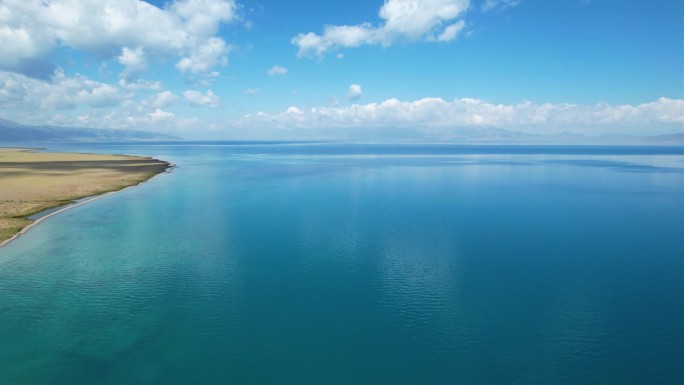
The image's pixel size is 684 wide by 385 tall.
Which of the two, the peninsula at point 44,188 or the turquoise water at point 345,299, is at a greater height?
the peninsula at point 44,188

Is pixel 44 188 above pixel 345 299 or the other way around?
above

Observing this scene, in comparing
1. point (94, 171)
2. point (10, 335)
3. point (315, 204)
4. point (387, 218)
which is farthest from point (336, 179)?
point (10, 335)

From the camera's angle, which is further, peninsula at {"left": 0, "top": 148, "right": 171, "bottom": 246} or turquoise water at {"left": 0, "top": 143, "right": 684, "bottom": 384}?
peninsula at {"left": 0, "top": 148, "right": 171, "bottom": 246}

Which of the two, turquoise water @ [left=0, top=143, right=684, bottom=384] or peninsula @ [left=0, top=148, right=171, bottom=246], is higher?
peninsula @ [left=0, top=148, right=171, bottom=246]

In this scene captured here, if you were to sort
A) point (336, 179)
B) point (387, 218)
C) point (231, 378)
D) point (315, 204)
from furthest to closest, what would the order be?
point (336, 179), point (315, 204), point (387, 218), point (231, 378)

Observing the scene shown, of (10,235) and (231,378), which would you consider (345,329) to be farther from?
(10,235)

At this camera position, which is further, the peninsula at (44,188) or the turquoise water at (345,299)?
the peninsula at (44,188)

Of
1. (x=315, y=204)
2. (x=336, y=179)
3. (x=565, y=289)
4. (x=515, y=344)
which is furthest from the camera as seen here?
(x=336, y=179)

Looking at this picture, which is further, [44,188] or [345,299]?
[44,188]
